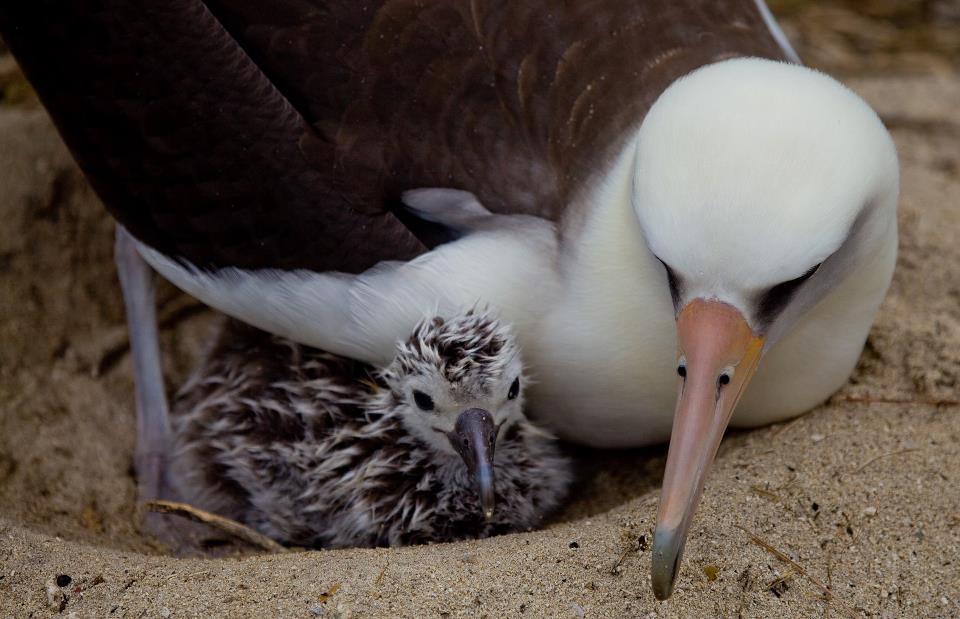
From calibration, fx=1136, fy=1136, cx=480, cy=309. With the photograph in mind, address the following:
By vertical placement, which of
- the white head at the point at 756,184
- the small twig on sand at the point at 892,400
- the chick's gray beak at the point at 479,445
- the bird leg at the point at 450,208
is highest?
the white head at the point at 756,184

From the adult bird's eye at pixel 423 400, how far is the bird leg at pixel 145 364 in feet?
4.13

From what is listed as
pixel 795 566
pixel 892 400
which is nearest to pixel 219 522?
pixel 795 566

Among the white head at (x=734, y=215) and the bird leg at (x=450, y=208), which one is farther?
the bird leg at (x=450, y=208)

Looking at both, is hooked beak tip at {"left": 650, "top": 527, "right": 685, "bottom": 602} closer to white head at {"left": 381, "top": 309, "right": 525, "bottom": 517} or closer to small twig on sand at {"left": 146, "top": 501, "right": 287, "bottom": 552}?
white head at {"left": 381, "top": 309, "right": 525, "bottom": 517}

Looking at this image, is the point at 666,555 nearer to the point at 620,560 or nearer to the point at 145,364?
the point at 620,560

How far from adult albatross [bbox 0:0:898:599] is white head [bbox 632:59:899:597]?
202mm

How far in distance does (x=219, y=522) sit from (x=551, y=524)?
3.54 feet

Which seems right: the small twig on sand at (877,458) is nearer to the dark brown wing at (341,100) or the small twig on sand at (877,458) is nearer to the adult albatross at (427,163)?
the adult albatross at (427,163)

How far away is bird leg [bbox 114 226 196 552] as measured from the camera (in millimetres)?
4246

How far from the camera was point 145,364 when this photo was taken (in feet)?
14.3

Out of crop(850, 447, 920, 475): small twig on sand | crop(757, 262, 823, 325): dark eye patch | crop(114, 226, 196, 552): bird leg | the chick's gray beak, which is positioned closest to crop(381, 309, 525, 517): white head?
the chick's gray beak

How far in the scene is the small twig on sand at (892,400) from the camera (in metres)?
3.61

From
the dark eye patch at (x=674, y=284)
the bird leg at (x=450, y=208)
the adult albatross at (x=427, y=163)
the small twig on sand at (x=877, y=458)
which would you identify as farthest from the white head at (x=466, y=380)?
the small twig on sand at (x=877, y=458)

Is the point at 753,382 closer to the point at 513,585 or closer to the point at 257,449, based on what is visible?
the point at 513,585
